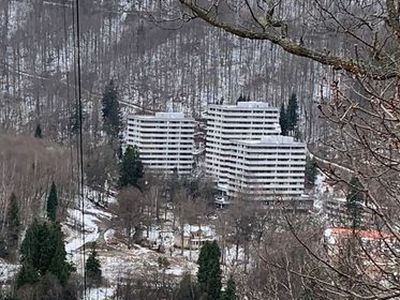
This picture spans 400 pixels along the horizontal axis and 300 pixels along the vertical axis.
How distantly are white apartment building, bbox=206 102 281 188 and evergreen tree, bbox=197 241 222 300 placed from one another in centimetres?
987

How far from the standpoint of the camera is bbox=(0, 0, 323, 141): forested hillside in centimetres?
2902

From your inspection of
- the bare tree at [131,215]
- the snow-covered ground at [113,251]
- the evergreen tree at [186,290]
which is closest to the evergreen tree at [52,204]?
the snow-covered ground at [113,251]

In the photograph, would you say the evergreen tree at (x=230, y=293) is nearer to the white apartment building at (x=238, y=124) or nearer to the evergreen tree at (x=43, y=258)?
the evergreen tree at (x=43, y=258)

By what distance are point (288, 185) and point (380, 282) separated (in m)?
16.2

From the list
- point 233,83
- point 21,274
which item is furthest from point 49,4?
point 21,274

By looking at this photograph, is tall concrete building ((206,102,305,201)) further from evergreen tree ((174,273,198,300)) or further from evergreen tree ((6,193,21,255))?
evergreen tree ((174,273,198,300))

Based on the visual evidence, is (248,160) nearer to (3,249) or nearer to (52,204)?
(52,204)

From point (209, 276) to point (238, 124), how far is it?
1143 centimetres

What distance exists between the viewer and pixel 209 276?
370 inches

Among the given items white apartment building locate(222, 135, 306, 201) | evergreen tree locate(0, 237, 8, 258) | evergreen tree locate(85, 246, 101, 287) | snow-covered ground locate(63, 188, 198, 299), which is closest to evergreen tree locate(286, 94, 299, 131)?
white apartment building locate(222, 135, 306, 201)

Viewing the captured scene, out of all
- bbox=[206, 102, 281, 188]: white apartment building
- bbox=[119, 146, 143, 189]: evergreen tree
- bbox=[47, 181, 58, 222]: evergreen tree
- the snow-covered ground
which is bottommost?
the snow-covered ground

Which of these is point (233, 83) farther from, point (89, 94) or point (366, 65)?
point (366, 65)

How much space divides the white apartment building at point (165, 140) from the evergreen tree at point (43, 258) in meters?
9.85

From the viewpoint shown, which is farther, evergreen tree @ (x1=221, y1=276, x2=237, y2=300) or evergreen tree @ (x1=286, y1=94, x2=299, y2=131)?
evergreen tree @ (x1=286, y1=94, x2=299, y2=131)
